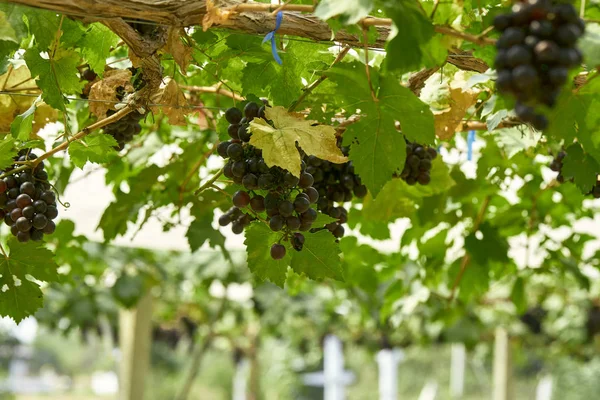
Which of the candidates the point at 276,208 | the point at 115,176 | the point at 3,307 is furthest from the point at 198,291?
the point at 276,208

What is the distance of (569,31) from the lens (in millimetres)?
979

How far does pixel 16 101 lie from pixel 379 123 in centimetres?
105

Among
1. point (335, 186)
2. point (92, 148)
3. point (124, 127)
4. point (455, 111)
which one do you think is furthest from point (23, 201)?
point (455, 111)

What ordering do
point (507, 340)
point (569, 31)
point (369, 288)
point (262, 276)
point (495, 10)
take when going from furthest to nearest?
point (507, 340)
point (369, 288)
point (262, 276)
point (495, 10)
point (569, 31)

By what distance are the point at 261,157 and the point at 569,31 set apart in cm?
71

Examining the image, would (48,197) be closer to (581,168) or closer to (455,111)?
(455,111)

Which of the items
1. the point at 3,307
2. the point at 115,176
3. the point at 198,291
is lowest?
the point at 3,307

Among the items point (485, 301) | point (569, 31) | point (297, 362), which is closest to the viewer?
point (569, 31)

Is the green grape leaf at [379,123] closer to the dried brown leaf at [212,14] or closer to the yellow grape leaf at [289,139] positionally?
the yellow grape leaf at [289,139]

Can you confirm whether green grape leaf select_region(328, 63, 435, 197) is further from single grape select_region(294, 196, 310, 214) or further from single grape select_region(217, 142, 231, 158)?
single grape select_region(217, 142, 231, 158)

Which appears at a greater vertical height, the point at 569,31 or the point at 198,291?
the point at 198,291

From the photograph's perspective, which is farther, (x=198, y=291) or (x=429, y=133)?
(x=198, y=291)

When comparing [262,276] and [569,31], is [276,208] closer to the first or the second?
[262,276]

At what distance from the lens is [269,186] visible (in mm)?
1522
